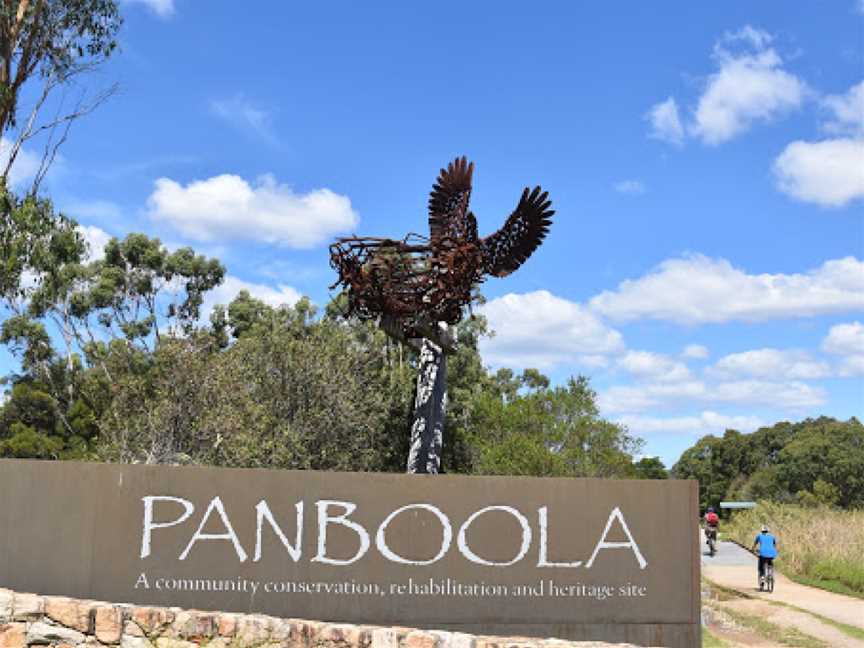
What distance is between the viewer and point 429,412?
1842 cm

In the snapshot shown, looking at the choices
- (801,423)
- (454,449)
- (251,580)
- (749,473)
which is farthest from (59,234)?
(801,423)

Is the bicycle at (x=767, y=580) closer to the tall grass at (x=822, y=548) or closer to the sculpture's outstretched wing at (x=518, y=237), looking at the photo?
the tall grass at (x=822, y=548)

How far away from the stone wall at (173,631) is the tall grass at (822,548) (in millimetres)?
13163

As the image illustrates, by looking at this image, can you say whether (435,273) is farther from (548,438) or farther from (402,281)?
(548,438)

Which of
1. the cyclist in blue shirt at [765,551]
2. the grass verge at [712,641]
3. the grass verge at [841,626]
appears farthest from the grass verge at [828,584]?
the grass verge at [712,641]

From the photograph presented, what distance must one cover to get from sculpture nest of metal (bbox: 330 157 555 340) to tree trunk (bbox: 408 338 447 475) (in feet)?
2.89

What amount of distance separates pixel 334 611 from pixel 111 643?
6.71ft

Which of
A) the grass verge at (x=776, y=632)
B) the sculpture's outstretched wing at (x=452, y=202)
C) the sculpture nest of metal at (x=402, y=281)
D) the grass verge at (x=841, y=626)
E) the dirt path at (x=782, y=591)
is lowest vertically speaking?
the dirt path at (x=782, y=591)

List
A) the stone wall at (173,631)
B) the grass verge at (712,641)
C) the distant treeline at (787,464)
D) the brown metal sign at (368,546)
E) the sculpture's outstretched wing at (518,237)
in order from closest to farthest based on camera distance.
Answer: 1. the stone wall at (173,631)
2. the brown metal sign at (368,546)
3. the grass verge at (712,641)
4. the sculpture's outstretched wing at (518,237)
5. the distant treeline at (787,464)

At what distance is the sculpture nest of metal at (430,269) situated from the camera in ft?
53.1

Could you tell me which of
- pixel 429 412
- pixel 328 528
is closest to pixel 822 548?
pixel 429 412

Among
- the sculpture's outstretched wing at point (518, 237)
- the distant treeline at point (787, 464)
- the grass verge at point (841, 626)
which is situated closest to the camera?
the grass verge at point (841, 626)

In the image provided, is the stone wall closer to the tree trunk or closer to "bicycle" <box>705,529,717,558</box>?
the tree trunk

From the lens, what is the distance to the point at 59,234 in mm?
24047
